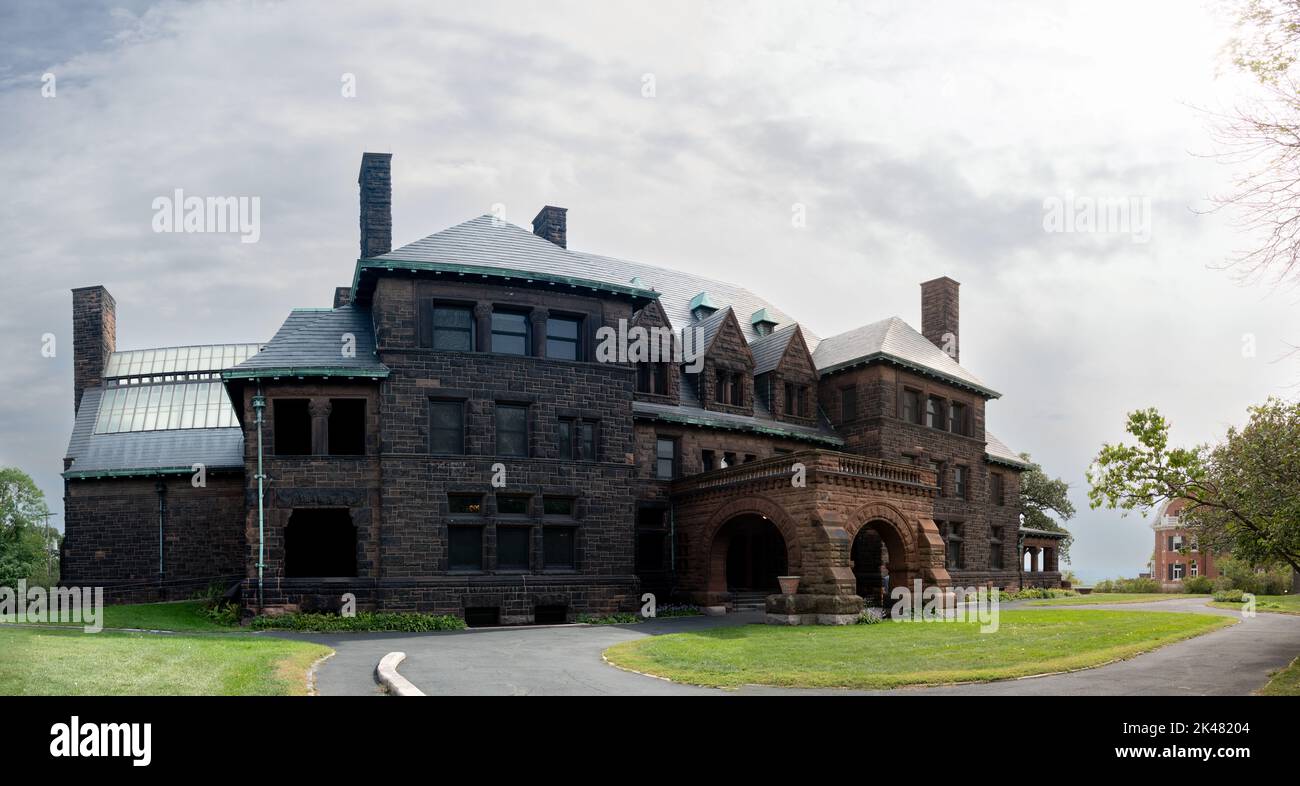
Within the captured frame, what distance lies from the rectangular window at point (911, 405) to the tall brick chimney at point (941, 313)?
6.88 metres

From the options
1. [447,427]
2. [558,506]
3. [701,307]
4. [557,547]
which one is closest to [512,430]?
[447,427]

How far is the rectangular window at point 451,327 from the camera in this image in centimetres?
2914

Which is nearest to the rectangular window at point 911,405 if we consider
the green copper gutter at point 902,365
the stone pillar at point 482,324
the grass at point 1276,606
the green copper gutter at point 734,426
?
the green copper gutter at point 902,365

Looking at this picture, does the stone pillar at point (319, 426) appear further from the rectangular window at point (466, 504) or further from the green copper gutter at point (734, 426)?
the green copper gutter at point (734, 426)

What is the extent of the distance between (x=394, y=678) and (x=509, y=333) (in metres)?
17.1

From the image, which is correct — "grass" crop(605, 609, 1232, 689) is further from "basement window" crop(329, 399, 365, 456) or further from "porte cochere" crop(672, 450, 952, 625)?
"basement window" crop(329, 399, 365, 456)

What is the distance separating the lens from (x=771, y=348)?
135 ft

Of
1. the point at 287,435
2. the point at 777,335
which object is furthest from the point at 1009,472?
the point at 287,435

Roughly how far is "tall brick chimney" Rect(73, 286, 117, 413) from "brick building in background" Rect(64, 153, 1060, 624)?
1.80 meters

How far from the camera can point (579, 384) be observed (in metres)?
30.8
